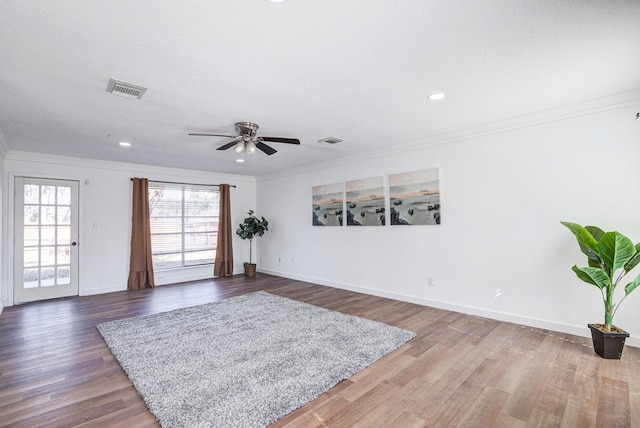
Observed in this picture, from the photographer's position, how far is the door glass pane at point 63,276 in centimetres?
530

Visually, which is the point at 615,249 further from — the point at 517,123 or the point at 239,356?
the point at 239,356

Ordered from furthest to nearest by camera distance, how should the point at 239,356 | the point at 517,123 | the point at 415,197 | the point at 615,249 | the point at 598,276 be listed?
the point at 415,197
the point at 517,123
the point at 239,356
the point at 598,276
the point at 615,249

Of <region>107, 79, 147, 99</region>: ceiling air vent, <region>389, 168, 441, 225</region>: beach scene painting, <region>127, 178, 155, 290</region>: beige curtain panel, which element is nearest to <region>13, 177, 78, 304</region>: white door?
<region>127, 178, 155, 290</region>: beige curtain panel

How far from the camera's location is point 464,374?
251 cm

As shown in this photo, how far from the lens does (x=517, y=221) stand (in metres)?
3.68

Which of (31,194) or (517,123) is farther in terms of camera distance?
(31,194)

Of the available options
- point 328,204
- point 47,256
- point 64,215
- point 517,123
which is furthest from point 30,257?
point 517,123

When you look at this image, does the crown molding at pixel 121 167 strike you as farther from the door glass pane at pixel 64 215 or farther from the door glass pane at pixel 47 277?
the door glass pane at pixel 47 277

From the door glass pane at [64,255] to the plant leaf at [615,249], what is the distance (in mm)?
7634

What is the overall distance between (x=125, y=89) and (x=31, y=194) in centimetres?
407

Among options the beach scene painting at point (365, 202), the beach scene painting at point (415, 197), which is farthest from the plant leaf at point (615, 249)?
the beach scene painting at point (365, 202)

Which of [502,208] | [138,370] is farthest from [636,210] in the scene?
[138,370]

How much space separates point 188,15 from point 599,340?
4280mm

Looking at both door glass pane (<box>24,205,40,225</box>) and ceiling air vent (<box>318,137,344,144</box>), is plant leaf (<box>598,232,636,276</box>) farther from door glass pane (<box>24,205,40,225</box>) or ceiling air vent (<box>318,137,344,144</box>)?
door glass pane (<box>24,205,40,225</box>)
